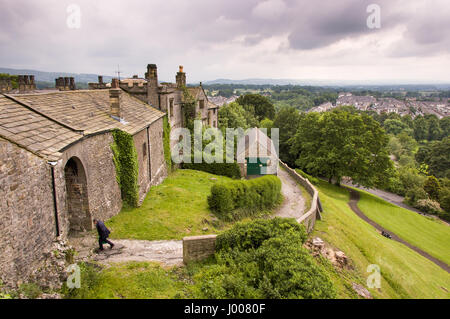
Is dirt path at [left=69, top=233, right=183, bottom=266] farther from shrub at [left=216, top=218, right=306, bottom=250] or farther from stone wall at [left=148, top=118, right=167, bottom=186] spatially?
stone wall at [left=148, top=118, right=167, bottom=186]

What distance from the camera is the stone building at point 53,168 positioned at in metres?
7.43

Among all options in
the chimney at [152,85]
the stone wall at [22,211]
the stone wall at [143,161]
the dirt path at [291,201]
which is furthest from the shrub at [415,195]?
the stone wall at [22,211]

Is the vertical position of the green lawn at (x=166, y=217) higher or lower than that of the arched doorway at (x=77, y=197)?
lower

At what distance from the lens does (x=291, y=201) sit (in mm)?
24531

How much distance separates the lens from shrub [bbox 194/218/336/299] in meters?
7.87

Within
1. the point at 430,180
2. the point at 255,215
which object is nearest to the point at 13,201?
the point at 255,215

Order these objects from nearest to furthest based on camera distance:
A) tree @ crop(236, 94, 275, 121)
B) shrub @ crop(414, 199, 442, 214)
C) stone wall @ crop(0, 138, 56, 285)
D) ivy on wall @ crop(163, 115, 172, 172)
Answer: stone wall @ crop(0, 138, 56, 285) < ivy on wall @ crop(163, 115, 172, 172) < shrub @ crop(414, 199, 442, 214) < tree @ crop(236, 94, 275, 121)

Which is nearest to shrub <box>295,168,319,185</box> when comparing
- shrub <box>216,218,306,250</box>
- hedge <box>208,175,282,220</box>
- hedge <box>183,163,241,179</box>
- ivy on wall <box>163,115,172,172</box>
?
hedge <box>183,163,241,179</box>

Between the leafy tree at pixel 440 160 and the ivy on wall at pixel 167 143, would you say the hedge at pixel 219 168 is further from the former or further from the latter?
the leafy tree at pixel 440 160

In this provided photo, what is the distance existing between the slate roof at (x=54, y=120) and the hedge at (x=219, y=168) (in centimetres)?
1286

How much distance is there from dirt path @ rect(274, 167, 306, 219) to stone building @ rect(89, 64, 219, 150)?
13.3 m

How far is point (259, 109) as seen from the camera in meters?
71.9

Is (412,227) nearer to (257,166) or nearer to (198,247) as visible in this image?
(257,166)
